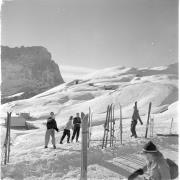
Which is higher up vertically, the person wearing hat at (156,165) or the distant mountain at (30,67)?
the distant mountain at (30,67)

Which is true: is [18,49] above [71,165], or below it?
above

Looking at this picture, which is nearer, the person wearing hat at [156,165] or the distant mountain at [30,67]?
the person wearing hat at [156,165]

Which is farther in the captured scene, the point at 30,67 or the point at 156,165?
the point at 30,67

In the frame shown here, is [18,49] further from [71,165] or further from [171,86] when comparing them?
[71,165]

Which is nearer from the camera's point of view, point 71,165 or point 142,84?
point 71,165

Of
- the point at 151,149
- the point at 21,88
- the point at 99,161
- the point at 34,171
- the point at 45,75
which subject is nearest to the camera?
the point at 151,149

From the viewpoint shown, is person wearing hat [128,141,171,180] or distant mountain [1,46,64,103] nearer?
person wearing hat [128,141,171,180]

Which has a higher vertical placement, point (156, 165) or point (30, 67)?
point (30, 67)

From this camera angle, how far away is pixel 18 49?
553ft

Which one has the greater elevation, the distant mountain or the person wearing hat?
the distant mountain

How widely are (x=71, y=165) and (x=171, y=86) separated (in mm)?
29831

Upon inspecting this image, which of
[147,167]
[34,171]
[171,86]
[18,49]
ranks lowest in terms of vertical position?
[34,171]

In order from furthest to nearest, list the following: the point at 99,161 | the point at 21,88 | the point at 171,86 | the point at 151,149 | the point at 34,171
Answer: the point at 21,88, the point at 171,86, the point at 99,161, the point at 34,171, the point at 151,149

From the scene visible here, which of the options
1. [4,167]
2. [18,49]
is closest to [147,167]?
[4,167]
